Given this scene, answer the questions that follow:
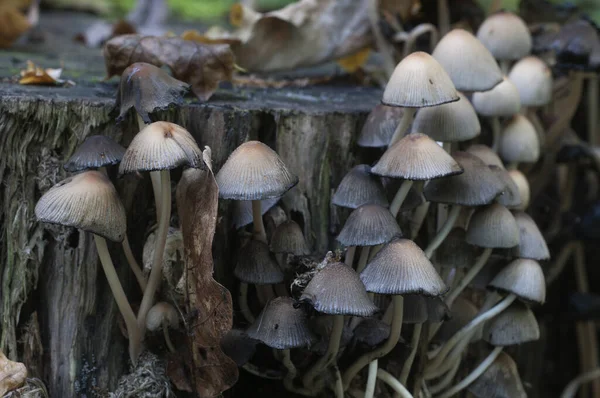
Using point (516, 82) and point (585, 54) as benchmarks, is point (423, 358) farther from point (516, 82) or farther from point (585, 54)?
point (585, 54)

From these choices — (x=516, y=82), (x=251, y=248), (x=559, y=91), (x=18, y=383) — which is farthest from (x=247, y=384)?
(x=559, y=91)

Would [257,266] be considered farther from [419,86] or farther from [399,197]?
[419,86]

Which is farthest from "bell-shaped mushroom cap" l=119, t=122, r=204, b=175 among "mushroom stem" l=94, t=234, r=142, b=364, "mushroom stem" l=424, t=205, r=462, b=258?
"mushroom stem" l=424, t=205, r=462, b=258

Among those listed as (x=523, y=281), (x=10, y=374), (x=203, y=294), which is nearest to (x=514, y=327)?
(x=523, y=281)

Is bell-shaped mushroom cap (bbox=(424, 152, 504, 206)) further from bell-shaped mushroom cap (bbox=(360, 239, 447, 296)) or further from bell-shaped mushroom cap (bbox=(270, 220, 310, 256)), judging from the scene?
bell-shaped mushroom cap (bbox=(270, 220, 310, 256))

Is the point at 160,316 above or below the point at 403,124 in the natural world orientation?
below
